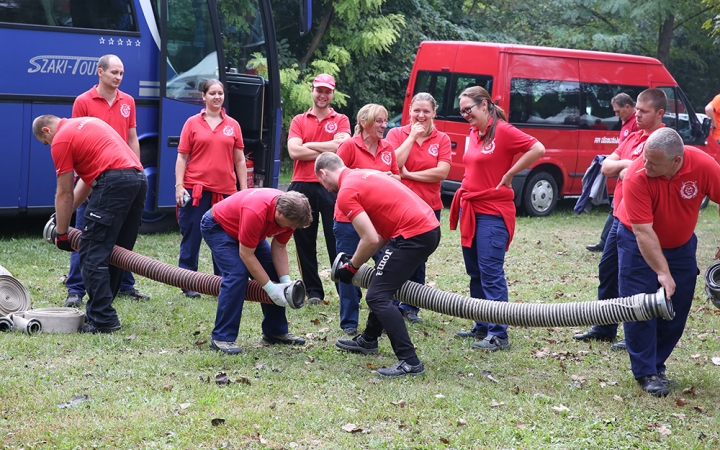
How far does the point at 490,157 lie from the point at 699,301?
3.36 m

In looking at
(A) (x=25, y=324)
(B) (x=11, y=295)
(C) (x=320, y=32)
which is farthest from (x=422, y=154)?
(C) (x=320, y=32)

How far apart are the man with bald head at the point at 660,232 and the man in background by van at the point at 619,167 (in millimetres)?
1057

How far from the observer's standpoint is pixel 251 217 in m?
5.57

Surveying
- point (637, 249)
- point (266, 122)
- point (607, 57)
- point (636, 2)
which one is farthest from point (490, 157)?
point (636, 2)

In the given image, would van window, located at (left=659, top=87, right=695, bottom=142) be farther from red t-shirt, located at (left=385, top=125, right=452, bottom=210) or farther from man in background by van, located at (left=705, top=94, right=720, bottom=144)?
red t-shirt, located at (left=385, top=125, right=452, bottom=210)

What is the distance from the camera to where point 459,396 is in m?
5.25

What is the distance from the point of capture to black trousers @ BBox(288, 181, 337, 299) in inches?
293

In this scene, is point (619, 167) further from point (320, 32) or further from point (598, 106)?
point (320, 32)

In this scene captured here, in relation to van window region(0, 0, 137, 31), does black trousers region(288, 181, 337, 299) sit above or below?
below

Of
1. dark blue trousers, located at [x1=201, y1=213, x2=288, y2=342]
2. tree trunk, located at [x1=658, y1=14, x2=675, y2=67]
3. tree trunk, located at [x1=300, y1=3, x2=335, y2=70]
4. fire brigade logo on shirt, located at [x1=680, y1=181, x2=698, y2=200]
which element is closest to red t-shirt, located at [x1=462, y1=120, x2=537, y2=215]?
fire brigade logo on shirt, located at [x1=680, y1=181, x2=698, y2=200]

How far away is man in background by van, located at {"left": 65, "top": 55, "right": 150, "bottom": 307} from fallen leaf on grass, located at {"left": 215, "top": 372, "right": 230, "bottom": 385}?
2407 millimetres

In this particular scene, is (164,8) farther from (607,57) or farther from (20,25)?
(607,57)

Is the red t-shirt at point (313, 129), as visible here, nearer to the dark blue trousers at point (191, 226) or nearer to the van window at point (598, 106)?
the dark blue trousers at point (191, 226)

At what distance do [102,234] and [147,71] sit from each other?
4.37 m
